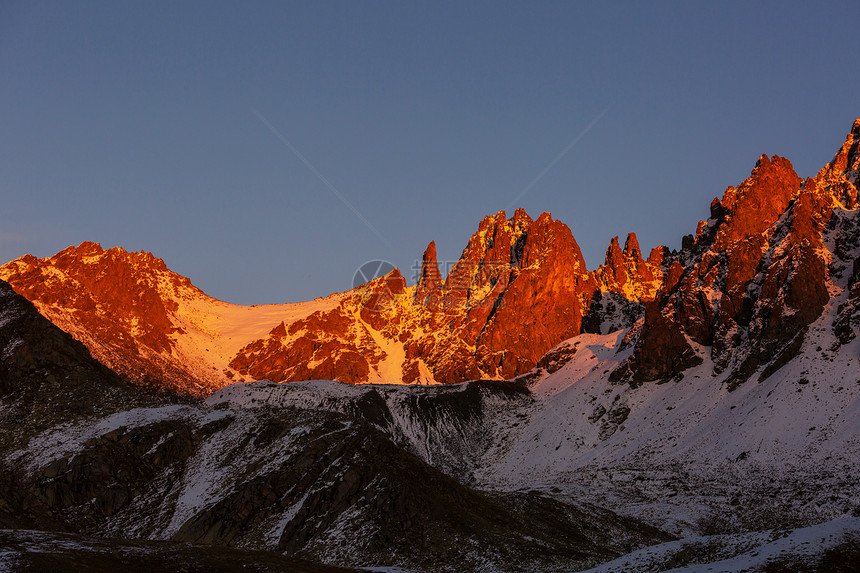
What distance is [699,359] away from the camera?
172m

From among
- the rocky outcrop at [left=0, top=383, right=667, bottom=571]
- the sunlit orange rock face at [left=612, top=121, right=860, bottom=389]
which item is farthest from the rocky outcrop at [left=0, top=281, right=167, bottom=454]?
the sunlit orange rock face at [left=612, top=121, right=860, bottom=389]

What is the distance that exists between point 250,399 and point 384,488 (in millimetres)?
73356

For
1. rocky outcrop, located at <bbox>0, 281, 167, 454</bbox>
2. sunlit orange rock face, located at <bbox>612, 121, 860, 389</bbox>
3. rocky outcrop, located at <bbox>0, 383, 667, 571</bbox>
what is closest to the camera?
rocky outcrop, located at <bbox>0, 383, 667, 571</bbox>

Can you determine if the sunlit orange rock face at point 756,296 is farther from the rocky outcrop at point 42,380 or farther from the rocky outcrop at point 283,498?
the rocky outcrop at point 42,380

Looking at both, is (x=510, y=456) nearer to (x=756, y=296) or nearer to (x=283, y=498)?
(x=756, y=296)

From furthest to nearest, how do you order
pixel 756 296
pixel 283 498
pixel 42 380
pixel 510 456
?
pixel 756 296 → pixel 510 456 → pixel 42 380 → pixel 283 498

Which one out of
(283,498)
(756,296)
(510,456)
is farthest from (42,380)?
(756,296)

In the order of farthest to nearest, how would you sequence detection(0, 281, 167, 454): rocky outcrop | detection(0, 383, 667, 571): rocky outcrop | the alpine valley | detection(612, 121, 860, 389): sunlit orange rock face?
detection(612, 121, 860, 389): sunlit orange rock face
detection(0, 281, 167, 454): rocky outcrop
detection(0, 383, 667, 571): rocky outcrop
the alpine valley

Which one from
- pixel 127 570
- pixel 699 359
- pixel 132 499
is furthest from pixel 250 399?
pixel 127 570

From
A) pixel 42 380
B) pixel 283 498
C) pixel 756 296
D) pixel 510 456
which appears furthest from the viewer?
pixel 756 296

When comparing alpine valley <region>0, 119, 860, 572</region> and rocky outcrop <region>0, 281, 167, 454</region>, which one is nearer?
alpine valley <region>0, 119, 860, 572</region>

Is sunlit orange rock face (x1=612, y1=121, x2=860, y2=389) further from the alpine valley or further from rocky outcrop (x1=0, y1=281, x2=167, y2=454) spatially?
rocky outcrop (x1=0, y1=281, x2=167, y2=454)

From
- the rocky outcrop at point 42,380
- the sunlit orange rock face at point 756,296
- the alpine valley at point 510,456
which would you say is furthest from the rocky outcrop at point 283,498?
the sunlit orange rock face at point 756,296

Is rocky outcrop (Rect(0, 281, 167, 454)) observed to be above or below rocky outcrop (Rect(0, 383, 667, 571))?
above
